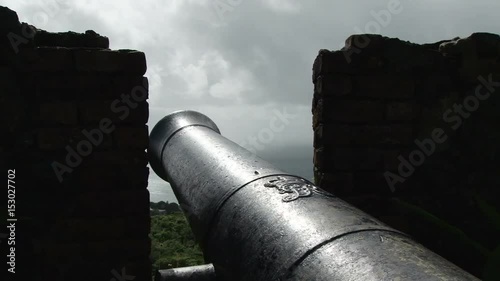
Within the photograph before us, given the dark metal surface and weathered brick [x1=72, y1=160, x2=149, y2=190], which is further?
weathered brick [x1=72, y1=160, x2=149, y2=190]

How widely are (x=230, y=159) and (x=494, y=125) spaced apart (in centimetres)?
195

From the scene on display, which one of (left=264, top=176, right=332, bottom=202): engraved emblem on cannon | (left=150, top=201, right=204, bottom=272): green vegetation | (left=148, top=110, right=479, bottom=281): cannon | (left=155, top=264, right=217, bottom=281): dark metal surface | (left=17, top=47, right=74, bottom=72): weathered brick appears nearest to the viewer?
(left=148, top=110, right=479, bottom=281): cannon

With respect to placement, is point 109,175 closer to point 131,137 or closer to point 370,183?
point 131,137

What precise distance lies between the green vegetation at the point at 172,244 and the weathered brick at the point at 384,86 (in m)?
1.90

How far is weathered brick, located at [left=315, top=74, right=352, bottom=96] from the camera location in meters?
2.95

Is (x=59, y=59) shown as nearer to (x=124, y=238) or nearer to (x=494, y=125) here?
(x=124, y=238)

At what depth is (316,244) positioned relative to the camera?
1375mm

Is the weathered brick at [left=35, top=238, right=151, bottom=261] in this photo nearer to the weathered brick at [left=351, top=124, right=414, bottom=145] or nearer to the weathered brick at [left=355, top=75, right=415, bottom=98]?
the weathered brick at [left=351, top=124, right=414, bottom=145]

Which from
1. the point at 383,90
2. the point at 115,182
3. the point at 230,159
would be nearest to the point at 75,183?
the point at 115,182

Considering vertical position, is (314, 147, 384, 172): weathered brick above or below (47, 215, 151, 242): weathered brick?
above

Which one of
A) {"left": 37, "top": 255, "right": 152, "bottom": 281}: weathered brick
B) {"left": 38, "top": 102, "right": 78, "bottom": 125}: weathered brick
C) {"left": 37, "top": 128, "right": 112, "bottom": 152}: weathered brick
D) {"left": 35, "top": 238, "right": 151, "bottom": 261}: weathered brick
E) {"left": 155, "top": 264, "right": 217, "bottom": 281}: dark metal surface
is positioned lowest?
{"left": 37, "top": 255, "right": 152, "bottom": 281}: weathered brick
